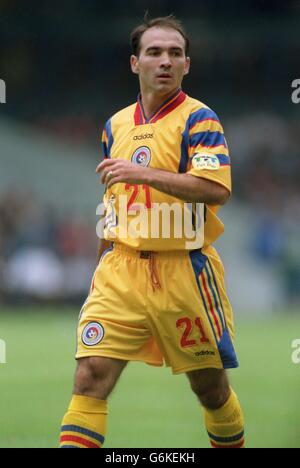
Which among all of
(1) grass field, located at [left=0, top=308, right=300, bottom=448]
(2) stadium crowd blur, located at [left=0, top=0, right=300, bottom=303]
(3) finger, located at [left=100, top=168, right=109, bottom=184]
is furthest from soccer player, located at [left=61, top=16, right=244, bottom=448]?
(2) stadium crowd blur, located at [left=0, top=0, right=300, bottom=303]

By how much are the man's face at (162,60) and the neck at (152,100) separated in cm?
2

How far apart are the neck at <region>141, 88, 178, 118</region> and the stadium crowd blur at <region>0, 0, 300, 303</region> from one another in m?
15.6

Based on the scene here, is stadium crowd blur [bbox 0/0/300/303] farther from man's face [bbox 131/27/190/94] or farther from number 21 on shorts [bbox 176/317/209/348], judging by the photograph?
number 21 on shorts [bbox 176/317/209/348]

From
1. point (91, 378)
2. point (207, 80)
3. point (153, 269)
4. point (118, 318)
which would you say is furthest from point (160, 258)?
point (207, 80)

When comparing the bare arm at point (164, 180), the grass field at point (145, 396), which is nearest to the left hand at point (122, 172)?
the bare arm at point (164, 180)

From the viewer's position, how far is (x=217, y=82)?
2395 centimetres

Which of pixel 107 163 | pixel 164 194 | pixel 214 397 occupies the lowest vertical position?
pixel 214 397

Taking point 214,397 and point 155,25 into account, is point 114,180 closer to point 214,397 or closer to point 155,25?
point 155,25

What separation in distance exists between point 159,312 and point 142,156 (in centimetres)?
80

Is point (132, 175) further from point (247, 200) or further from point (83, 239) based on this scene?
point (247, 200)

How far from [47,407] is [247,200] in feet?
49.7

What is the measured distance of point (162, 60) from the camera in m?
5.62

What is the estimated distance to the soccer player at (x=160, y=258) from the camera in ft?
17.4

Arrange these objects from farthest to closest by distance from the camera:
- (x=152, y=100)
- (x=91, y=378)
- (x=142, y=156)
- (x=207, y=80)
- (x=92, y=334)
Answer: (x=207, y=80) < (x=152, y=100) < (x=142, y=156) < (x=92, y=334) < (x=91, y=378)
